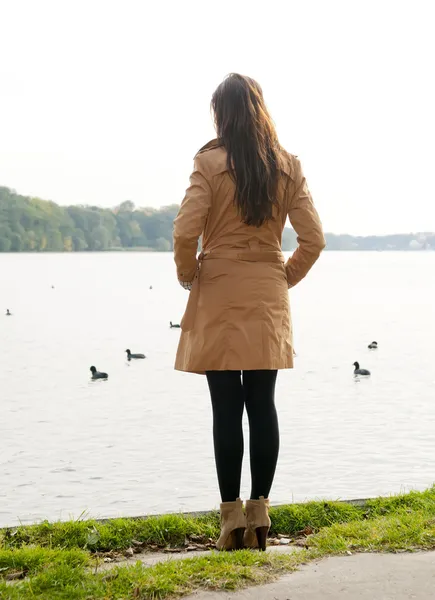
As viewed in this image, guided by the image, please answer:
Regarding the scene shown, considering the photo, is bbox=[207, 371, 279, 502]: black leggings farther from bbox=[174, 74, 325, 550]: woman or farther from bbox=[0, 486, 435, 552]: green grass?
bbox=[0, 486, 435, 552]: green grass

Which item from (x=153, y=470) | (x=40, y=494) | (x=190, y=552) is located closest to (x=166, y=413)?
(x=153, y=470)

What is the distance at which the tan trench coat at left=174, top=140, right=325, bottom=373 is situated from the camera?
4867mm

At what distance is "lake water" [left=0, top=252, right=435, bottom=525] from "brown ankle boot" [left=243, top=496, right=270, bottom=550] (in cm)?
348

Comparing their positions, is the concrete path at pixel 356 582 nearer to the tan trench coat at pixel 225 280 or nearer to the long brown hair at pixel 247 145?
the tan trench coat at pixel 225 280

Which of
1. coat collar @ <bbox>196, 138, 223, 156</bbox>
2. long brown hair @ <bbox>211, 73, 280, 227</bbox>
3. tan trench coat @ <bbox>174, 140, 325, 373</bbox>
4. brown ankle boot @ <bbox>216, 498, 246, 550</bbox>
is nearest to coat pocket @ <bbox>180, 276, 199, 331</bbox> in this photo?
tan trench coat @ <bbox>174, 140, 325, 373</bbox>

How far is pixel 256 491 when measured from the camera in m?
5.05

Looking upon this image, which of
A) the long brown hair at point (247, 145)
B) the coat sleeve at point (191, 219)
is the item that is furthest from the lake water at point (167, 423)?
the long brown hair at point (247, 145)

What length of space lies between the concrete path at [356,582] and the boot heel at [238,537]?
1.85ft

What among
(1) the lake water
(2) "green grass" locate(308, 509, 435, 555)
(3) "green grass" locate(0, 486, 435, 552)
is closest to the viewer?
(2) "green grass" locate(308, 509, 435, 555)

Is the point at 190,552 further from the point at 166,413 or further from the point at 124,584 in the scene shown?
the point at 166,413

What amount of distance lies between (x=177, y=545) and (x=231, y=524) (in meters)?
0.62

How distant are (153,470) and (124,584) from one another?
263 inches

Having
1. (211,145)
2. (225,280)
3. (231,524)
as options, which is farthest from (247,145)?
(231,524)

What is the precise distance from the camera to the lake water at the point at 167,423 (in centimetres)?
970
